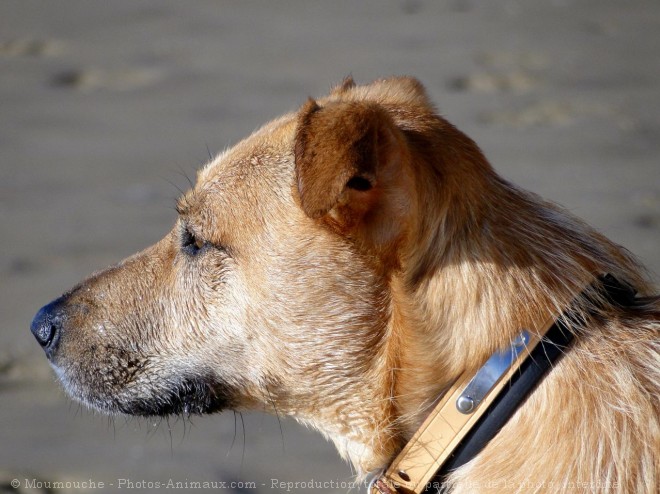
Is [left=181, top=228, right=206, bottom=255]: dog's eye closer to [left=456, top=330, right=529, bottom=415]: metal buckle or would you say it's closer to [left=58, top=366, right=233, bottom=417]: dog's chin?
[left=58, top=366, right=233, bottom=417]: dog's chin

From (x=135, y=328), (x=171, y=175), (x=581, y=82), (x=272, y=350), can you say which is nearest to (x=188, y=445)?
(x=135, y=328)

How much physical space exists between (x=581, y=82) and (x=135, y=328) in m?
6.23

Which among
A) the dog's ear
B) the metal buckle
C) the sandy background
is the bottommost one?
the sandy background

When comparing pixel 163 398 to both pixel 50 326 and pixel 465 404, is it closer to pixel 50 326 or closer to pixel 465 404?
pixel 50 326

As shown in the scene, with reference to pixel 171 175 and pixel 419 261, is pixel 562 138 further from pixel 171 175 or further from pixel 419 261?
pixel 419 261

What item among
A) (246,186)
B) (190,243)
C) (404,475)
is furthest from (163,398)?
(404,475)

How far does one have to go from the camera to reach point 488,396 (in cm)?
237

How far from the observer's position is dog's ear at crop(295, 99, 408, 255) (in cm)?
230

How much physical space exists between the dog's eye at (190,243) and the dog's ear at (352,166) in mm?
612

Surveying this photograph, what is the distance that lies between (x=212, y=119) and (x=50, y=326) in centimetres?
447

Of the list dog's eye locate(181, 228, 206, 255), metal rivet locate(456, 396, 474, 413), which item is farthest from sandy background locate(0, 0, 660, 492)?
metal rivet locate(456, 396, 474, 413)

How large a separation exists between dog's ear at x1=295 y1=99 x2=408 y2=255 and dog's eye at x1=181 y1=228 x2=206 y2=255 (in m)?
0.61

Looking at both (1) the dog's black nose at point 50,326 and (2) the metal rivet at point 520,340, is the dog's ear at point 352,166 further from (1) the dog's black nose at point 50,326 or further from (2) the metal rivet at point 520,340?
(1) the dog's black nose at point 50,326

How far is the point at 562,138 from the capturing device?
723 centimetres
